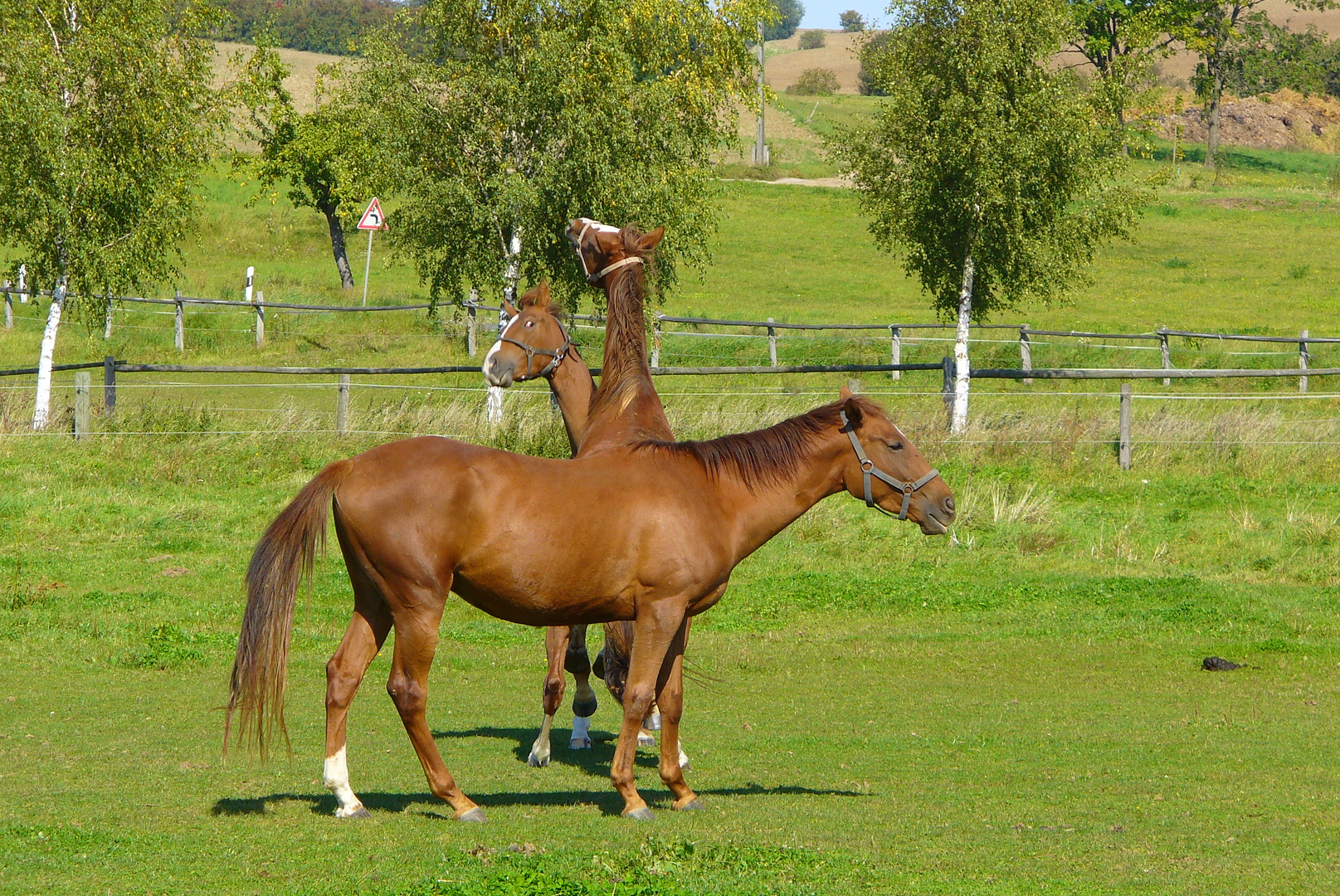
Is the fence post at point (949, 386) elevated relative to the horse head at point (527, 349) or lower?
lower

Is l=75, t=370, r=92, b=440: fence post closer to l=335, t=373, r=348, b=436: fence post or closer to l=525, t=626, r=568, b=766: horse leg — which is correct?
l=335, t=373, r=348, b=436: fence post

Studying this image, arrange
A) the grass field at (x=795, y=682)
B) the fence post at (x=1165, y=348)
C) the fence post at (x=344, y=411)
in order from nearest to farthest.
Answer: the grass field at (x=795, y=682) < the fence post at (x=344, y=411) < the fence post at (x=1165, y=348)

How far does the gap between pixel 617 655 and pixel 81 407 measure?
11498 mm

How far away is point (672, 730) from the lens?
6.51 metres

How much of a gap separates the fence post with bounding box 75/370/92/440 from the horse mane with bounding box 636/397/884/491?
12257mm

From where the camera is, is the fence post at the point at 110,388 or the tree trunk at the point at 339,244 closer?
the fence post at the point at 110,388

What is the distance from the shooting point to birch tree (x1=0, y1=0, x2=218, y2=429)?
54.6 feet

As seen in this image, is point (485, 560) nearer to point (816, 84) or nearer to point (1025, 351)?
point (1025, 351)

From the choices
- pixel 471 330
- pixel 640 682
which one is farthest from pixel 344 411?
pixel 640 682

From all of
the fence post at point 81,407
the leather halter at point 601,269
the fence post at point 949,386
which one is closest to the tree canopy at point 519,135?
the fence post at point 949,386

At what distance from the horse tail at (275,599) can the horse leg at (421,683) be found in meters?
0.53

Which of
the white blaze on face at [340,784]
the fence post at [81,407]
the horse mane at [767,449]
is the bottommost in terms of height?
the white blaze on face at [340,784]

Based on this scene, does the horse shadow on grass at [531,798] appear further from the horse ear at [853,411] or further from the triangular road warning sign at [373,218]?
the triangular road warning sign at [373,218]

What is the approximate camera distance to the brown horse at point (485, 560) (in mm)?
5988
